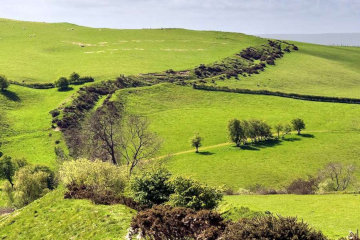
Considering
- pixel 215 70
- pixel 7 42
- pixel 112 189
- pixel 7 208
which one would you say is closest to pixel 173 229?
pixel 112 189

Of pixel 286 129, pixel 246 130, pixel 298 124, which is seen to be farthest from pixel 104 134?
pixel 298 124

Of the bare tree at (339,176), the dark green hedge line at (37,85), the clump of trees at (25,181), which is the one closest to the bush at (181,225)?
the clump of trees at (25,181)

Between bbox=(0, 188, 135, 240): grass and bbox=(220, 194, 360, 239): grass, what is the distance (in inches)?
488

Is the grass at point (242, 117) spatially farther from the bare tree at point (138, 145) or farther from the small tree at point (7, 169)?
the small tree at point (7, 169)

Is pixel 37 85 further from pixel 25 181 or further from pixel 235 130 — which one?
pixel 235 130

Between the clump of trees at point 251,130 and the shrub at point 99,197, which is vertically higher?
the shrub at point 99,197

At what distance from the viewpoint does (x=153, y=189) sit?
3425 cm

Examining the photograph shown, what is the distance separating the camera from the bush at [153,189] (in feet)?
112

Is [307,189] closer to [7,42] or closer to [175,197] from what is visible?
[175,197]

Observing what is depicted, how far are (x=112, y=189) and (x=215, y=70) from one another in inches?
5529

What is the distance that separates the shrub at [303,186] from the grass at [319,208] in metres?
12.5

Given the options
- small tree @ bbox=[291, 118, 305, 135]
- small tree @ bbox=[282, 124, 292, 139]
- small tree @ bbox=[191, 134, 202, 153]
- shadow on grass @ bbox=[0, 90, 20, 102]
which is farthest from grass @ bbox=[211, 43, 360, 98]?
shadow on grass @ bbox=[0, 90, 20, 102]

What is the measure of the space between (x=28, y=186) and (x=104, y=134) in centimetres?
1863

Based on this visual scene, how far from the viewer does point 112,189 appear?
142 ft
